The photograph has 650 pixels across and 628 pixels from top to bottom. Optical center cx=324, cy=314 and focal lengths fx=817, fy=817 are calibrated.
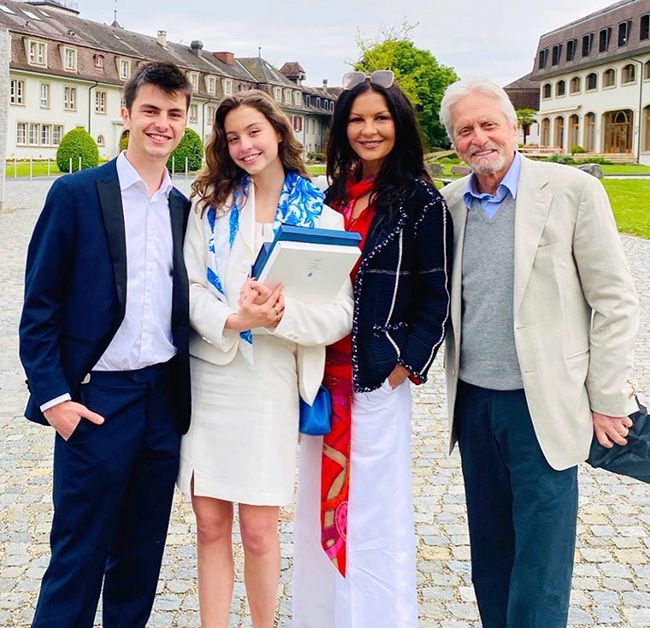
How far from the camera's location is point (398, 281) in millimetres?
3266

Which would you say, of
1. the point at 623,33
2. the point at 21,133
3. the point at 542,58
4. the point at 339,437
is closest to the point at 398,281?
the point at 339,437

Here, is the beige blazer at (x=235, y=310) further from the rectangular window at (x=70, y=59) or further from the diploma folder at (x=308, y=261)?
the rectangular window at (x=70, y=59)

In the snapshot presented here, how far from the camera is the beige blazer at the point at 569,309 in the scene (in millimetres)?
2994

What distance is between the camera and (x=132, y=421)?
3178mm

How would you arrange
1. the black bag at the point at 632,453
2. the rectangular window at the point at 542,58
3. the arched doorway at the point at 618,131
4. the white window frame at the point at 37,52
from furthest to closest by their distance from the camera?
1. the rectangular window at the point at 542,58
2. the arched doorway at the point at 618,131
3. the white window frame at the point at 37,52
4. the black bag at the point at 632,453

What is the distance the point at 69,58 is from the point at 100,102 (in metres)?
3.93

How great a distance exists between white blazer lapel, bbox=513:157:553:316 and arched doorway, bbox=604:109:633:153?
201 feet

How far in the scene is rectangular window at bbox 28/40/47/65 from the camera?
55.4 metres

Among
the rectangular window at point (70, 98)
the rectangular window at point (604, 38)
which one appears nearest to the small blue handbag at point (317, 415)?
the rectangular window at point (70, 98)

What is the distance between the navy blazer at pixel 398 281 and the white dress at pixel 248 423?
307 mm

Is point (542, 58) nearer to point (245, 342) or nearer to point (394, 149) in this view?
point (394, 149)

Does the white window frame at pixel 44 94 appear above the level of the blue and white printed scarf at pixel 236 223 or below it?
above

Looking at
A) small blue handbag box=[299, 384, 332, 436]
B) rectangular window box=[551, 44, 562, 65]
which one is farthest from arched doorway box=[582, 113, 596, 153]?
small blue handbag box=[299, 384, 332, 436]

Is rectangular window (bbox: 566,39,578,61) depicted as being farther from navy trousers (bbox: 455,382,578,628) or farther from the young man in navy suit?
the young man in navy suit
